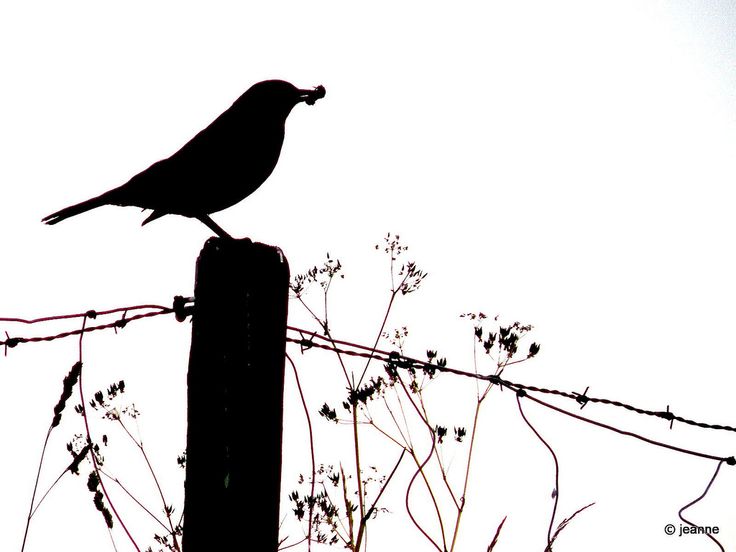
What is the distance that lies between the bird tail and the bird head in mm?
910

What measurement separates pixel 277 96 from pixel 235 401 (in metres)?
2.29

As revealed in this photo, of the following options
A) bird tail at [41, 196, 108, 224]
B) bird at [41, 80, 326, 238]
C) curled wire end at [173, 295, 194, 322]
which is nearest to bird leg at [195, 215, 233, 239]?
bird at [41, 80, 326, 238]

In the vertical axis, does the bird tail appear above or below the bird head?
below

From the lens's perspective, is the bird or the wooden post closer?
the wooden post

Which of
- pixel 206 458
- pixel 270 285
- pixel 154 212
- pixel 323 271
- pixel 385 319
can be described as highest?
pixel 323 271

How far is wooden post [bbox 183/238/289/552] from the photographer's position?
1.63 meters

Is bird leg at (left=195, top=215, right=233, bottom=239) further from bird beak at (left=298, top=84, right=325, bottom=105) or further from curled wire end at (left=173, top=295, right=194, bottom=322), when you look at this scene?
curled wire end at (left=173, top=295, right=194, bottom=322)

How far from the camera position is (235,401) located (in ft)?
5.47

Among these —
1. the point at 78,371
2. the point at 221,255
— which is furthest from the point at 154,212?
the point at 221,255

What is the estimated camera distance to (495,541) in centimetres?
330

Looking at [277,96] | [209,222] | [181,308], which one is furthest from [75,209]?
[181,308]

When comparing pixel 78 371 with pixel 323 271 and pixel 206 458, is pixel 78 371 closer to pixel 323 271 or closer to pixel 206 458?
pixel 206 458

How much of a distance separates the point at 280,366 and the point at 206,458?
28 cm

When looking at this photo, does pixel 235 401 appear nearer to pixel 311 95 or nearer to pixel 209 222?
pixel 209 222
